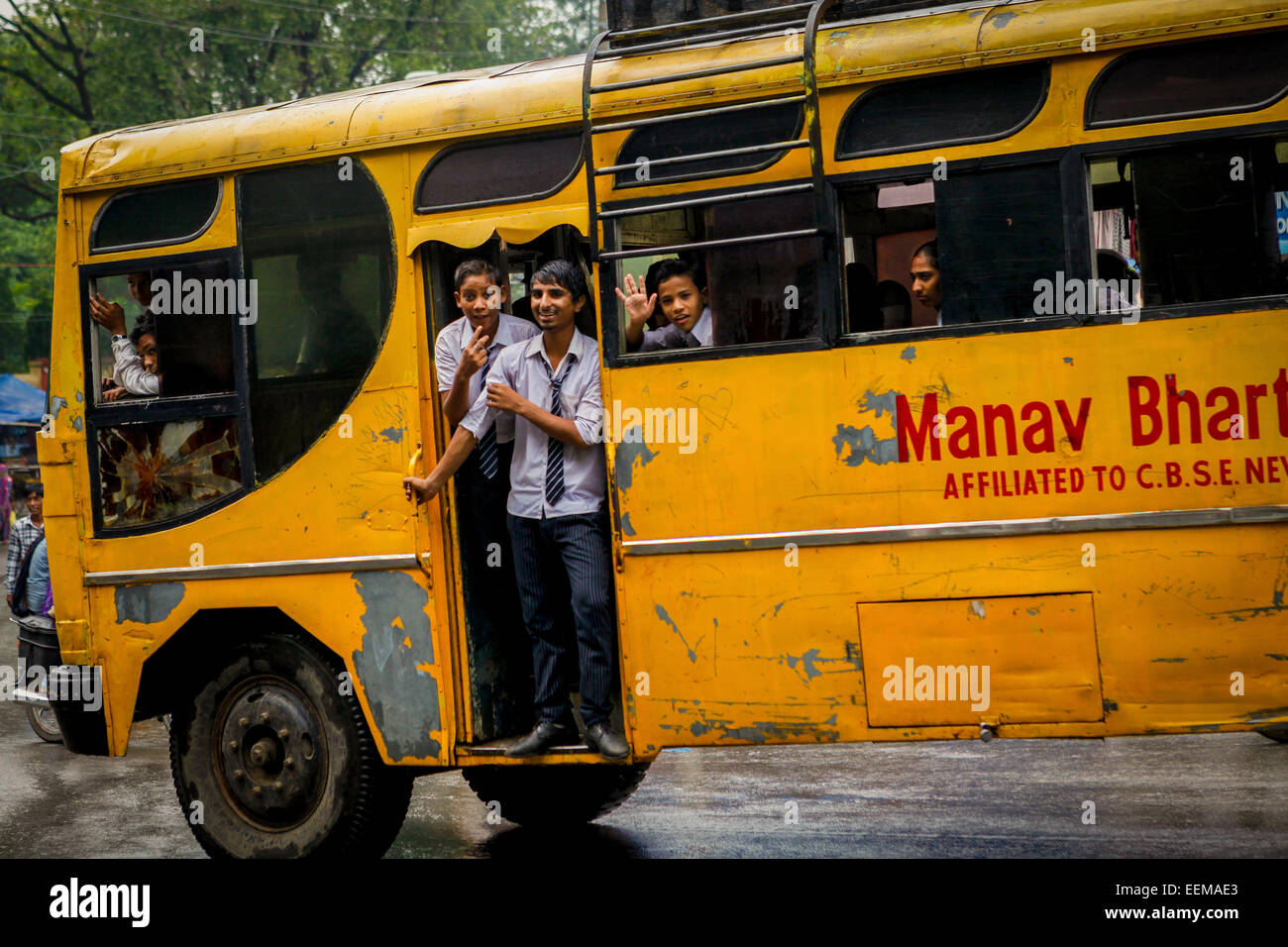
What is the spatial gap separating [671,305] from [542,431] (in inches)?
30.3

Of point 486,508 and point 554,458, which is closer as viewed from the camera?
point 554,458

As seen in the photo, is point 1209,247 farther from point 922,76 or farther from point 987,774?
point 987,774

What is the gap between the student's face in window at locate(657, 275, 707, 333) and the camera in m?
5.77

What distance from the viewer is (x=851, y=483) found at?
5.47 meters

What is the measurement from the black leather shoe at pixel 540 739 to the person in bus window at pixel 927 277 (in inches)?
86.6

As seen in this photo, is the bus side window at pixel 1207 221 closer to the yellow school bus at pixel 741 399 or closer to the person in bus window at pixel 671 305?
the yellow school bus at pixel 741 399

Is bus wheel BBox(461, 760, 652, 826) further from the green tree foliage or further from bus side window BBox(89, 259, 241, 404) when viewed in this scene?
the green tree foliage

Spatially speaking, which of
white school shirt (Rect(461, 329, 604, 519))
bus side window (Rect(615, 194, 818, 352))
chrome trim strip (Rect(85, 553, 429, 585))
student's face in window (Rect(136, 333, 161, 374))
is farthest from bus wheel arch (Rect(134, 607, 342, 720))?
bus side window (Rect(615, 194, 818, 352))

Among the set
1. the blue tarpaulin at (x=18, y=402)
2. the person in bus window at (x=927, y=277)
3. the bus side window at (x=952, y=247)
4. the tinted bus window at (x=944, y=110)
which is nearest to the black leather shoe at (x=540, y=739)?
the bus side window at (x=952, y=247)

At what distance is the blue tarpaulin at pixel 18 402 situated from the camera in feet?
108

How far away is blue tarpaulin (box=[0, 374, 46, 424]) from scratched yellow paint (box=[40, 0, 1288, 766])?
28.4 m

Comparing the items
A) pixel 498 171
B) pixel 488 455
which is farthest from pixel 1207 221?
pixel 488 455

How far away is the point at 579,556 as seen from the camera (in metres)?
5.98

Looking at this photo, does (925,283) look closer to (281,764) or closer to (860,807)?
(281,764)
